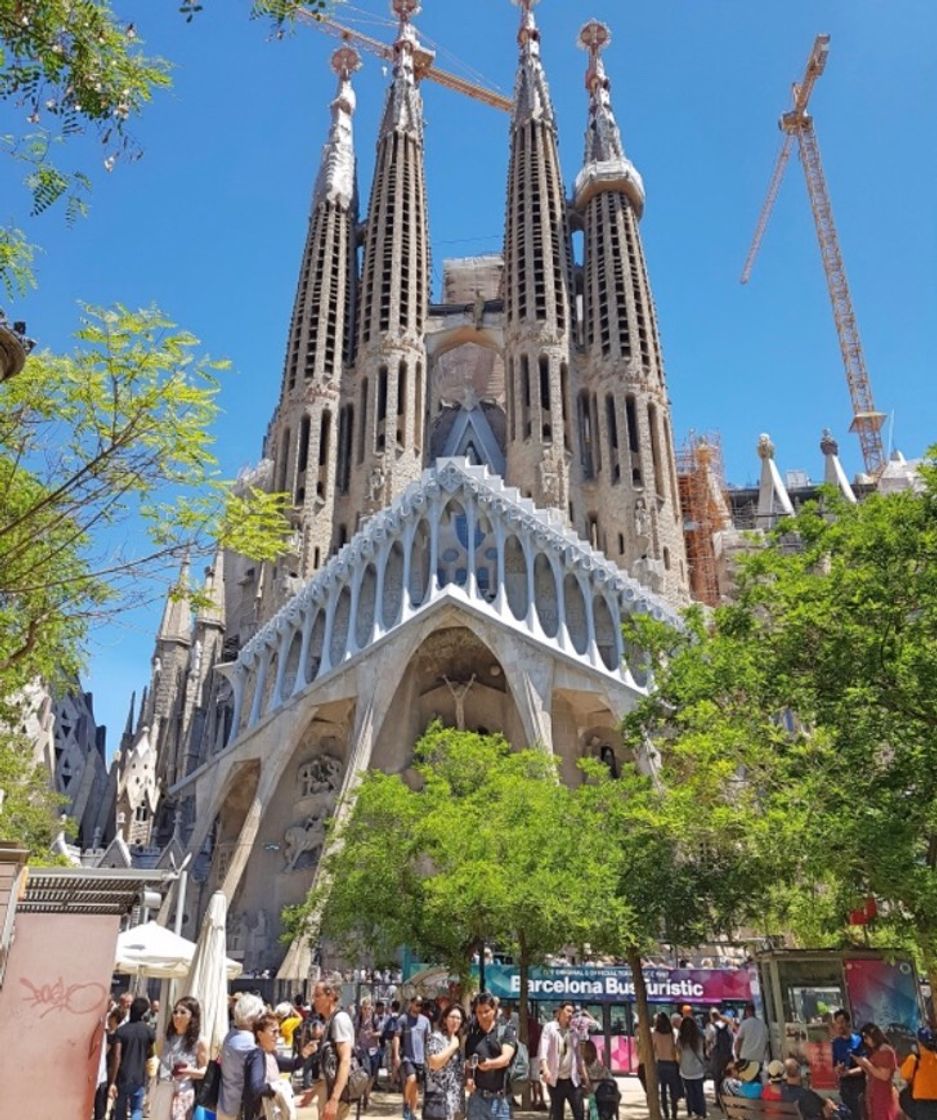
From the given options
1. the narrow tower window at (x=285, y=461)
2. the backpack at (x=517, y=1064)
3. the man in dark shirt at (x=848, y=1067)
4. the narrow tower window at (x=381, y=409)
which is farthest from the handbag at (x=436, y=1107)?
the narrow tower window at (x=285, y=461)

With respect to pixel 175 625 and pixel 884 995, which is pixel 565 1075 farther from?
pixel 175 625

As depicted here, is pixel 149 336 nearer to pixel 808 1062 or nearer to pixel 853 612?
pixel 853 612

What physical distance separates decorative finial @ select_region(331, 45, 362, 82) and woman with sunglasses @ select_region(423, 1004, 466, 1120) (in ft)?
197

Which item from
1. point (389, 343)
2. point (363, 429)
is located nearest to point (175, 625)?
point (363, 429)

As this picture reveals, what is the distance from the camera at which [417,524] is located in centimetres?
3303

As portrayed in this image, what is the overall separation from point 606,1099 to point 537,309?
38.0 m

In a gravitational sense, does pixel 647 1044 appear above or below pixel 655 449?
below

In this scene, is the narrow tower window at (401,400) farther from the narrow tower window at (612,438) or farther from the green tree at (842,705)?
the green tree at (842,705)

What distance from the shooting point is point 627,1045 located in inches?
626

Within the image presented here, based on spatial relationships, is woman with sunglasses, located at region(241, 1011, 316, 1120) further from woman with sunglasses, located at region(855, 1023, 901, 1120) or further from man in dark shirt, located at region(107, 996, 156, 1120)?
woman with sunglasses, located at region(855, 1023, 901, 1120)

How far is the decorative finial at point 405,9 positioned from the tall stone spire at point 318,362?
552 inches

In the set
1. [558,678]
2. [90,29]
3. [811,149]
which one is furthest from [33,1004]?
[811,149]

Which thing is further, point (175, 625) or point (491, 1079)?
point (175, 625)

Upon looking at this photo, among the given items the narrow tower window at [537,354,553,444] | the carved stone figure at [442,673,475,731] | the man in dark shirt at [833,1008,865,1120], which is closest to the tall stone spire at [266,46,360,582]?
the carved stone figure at [442,673,475,731]
